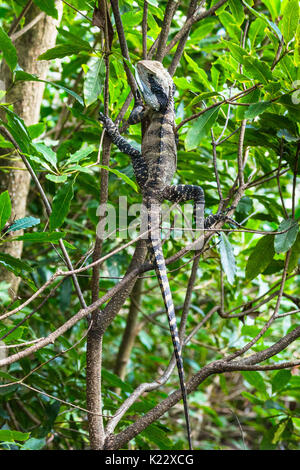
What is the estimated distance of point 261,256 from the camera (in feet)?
9.32

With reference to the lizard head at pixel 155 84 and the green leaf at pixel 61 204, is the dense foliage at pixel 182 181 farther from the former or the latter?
the lizard head at pixel 155 84

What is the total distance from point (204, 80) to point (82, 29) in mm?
1486

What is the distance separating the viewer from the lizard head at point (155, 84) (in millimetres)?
2824

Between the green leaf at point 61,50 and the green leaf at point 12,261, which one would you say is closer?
the green leaf at point 12,261

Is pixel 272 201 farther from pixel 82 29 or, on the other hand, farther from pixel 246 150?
pixel 82 29

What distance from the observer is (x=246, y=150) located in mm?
2869

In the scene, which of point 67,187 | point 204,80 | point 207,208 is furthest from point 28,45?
point 67,187

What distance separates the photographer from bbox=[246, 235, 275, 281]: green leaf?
9.26ft

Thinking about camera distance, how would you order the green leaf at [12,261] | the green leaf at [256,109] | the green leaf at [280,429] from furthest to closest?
the green leaf at [280,429]
the green leaf at [256,109]
the green leaf at [12,261]

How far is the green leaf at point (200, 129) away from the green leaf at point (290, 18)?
17.3 inches

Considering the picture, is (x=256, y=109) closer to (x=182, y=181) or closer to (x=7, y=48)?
(x=7, y=48)

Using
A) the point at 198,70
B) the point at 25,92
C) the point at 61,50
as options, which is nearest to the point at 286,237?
the point at 198,70

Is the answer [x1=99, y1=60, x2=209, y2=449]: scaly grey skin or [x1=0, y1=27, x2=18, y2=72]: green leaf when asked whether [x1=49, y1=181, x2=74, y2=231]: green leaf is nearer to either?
[x1=0, y1=27, x2=18, y2=72]: green leaf

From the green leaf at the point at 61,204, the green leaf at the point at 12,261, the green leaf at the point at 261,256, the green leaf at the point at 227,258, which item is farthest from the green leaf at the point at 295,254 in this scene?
the green leaf at the point at 12,261
